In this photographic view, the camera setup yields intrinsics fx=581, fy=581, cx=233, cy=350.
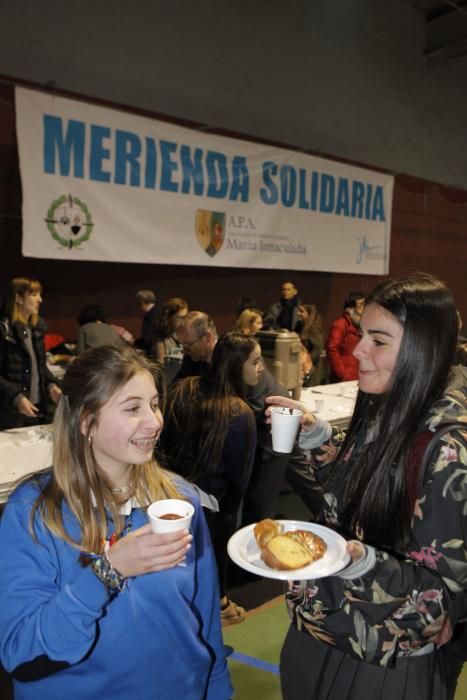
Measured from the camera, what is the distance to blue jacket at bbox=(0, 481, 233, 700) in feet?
3.87

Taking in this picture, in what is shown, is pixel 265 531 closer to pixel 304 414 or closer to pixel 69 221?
pixel 304 414

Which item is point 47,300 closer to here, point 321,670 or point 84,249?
point 84,249

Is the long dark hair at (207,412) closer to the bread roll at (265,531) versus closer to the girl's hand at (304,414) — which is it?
the girl's hand at (304,414)

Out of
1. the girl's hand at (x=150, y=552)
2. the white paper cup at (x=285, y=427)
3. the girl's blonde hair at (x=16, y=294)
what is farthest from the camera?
the girl's blonde hair at (x=16, y=294)

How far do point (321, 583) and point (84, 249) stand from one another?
16.3 ft

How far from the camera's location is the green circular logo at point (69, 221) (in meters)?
5.46

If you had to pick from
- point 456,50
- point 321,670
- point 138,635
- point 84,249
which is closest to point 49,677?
point 138,635

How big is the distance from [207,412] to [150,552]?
5.96 feet

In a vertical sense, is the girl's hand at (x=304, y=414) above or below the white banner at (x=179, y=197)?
below

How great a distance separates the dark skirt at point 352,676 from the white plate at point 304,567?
0.93ft

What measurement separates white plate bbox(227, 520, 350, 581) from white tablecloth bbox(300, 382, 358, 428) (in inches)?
97.6

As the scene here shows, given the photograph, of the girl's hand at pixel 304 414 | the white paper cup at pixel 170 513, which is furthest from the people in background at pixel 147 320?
the white paper cup at pixel 170 513

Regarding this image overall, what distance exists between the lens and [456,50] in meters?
10.6

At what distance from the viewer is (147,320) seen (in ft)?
21.2
